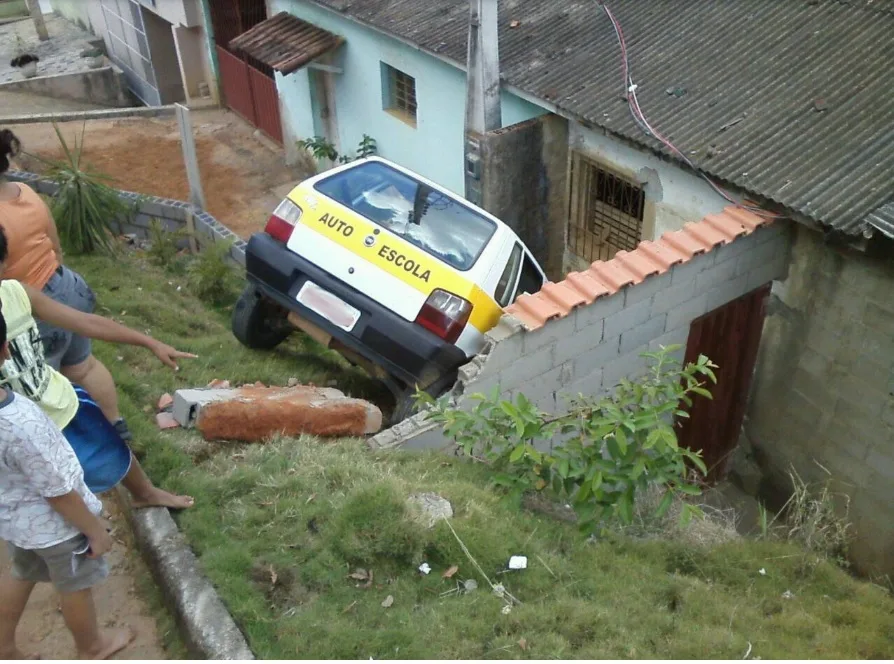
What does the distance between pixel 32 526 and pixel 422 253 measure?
3.06 meters

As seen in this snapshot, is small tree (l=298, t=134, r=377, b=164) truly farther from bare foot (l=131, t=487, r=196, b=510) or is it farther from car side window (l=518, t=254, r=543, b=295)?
bare foot (l=131, t=487, r=196, b=510)

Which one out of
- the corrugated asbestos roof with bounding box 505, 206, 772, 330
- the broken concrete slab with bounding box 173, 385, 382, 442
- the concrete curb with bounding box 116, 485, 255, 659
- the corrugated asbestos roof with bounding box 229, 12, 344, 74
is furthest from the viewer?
the corrugated asbestos roof with bounding box 229, 12, 344, 74

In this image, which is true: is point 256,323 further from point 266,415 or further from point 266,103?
point 266,103

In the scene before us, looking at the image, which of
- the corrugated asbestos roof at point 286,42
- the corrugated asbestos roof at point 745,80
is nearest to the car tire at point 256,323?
the corrugated asbestos roof at point 745,80

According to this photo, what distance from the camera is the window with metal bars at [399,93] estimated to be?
11352 mm

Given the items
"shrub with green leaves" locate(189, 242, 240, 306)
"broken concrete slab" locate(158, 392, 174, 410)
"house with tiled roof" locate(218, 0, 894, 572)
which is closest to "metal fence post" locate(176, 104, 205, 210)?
"shrub with green leaves" locate(189, 242, 240, 306)

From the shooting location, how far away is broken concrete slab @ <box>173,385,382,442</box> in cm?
488

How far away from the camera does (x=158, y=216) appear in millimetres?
9898

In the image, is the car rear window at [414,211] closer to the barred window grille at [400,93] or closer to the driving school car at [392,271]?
the driving school car at [392,271]

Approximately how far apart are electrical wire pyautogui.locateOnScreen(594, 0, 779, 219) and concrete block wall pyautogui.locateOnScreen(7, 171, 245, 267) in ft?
15.4

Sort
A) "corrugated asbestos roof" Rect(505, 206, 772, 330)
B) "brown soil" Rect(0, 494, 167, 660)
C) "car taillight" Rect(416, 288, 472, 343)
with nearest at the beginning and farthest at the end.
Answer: "brown soil" Rect(0, 494, 167, 660) < "corrugated asbestos roof" Rect(505, 206, 772, 330) < "car taillight" Rect(416, 288, 472, 343)

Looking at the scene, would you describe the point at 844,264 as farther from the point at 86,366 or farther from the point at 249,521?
the point at 86,366

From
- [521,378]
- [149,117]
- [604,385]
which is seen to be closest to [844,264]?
[604,385]

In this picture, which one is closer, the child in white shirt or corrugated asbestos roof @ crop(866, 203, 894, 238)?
the child in white shirt
